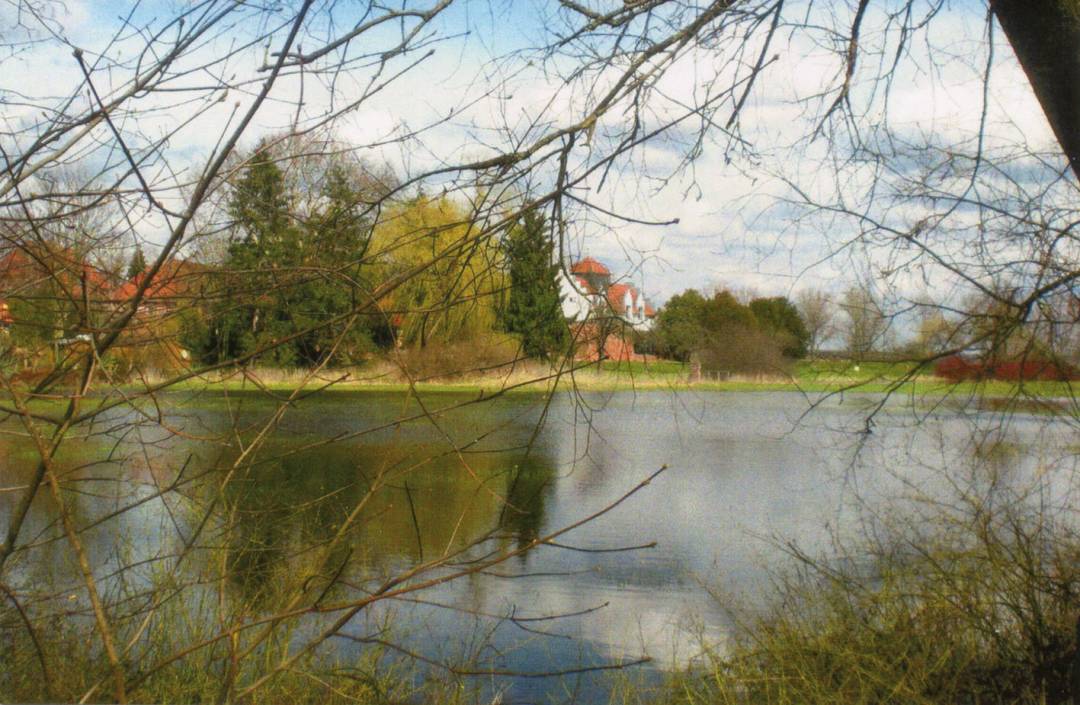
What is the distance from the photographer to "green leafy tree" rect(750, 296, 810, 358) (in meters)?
3.90

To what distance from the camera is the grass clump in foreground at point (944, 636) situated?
3.84 m

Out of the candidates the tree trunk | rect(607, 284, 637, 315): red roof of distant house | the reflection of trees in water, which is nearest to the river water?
the reflection of trees in water

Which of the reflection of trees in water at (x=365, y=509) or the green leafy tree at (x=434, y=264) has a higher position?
the green leafy tree at (x=434, y=264)

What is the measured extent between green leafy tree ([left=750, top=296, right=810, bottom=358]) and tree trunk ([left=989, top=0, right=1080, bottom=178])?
1.19 meters

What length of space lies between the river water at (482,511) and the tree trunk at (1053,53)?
1.22 m

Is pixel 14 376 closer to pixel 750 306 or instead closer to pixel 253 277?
pixel 253 277

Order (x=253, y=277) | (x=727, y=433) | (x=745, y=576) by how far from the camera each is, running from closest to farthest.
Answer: (x=253, y=277) < (x=745, y=576) < (x=727, y=433)

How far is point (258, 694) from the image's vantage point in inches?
129

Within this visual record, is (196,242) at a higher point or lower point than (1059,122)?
lower

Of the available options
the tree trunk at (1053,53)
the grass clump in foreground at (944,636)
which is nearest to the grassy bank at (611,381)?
the grass clump in foreground at (944,636)

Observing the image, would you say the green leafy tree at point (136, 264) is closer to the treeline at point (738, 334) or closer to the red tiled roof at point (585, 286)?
the red tiled roof at point (585, 286)

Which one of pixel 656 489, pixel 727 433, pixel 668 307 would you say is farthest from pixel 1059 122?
pixel 727 433

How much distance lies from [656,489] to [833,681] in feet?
16.9

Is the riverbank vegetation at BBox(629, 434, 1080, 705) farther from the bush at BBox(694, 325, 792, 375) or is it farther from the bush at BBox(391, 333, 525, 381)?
the bush at BBox(391, 333, 525, 381)
